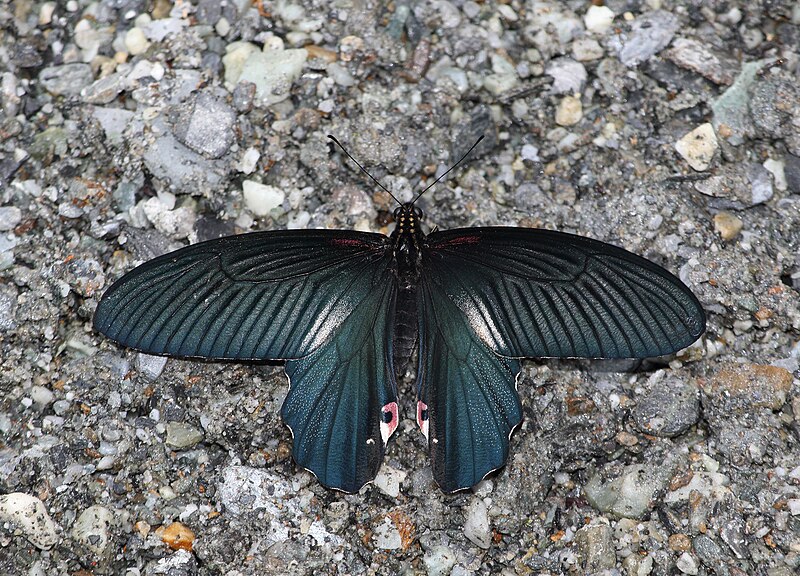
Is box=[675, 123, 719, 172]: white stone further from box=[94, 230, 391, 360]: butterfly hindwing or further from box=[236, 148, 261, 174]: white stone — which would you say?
box=[236, 148, 261, 174]: white stone

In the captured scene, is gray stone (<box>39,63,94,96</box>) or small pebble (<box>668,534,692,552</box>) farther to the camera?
gray stone (<box>39,63,94,96</box>)

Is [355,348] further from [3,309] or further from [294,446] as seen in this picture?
[3,309]

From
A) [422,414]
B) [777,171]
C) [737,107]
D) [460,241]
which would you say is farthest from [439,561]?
[737,107]

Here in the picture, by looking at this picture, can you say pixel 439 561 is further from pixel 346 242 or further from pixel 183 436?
pixel 346 242

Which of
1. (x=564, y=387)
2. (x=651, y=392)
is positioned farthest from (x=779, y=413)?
(x=564, y=387)

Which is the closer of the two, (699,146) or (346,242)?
(346,242)

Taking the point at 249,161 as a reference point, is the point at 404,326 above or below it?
below

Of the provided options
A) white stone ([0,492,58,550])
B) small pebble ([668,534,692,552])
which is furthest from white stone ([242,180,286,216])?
small pebble ([668,534,692,552])
